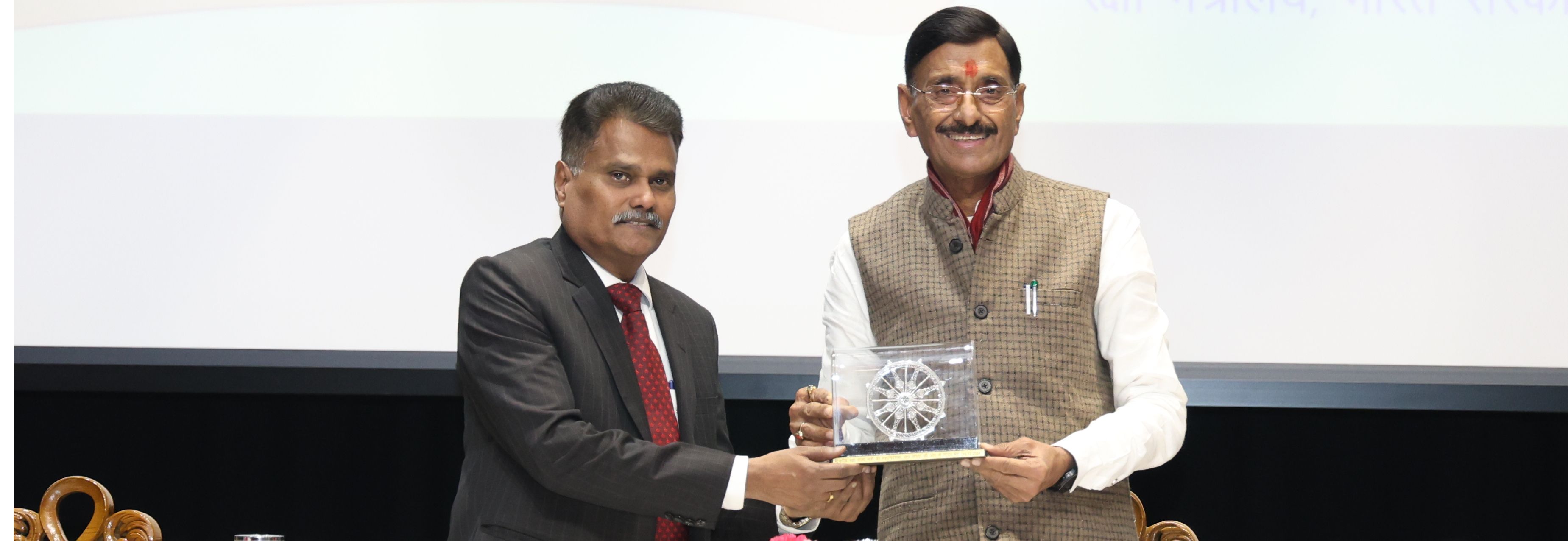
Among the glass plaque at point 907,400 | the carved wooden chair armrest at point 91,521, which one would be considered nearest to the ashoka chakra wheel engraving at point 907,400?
the glass plaque at point 907,400

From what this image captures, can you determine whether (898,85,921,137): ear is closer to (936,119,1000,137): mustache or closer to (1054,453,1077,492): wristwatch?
(936,119,1000,137): mustache

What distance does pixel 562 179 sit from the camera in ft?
8.50

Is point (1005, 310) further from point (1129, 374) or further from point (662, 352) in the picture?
point (662, 352)

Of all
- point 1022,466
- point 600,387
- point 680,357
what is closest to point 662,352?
point 680,357

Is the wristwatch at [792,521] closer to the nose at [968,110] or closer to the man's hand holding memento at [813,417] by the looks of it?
the man's hand holding memento at [813,417]

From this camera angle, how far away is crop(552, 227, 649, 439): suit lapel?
241 cm

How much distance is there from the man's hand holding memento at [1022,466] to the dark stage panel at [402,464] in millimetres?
1790

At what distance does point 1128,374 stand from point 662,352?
0.94 meters

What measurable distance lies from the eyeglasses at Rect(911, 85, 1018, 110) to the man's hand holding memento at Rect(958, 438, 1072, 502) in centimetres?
64

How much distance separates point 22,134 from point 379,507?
1586mm

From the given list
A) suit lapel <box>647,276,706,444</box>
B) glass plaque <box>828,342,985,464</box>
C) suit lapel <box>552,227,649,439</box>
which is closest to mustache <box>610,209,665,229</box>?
suit lapel <box>552,227,649,439</box>

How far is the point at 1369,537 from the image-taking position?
3.86 metres

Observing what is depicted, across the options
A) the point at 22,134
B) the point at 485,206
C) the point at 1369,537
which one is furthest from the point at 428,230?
the point at 1369,537

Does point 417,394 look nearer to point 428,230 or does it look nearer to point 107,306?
point 428,230
